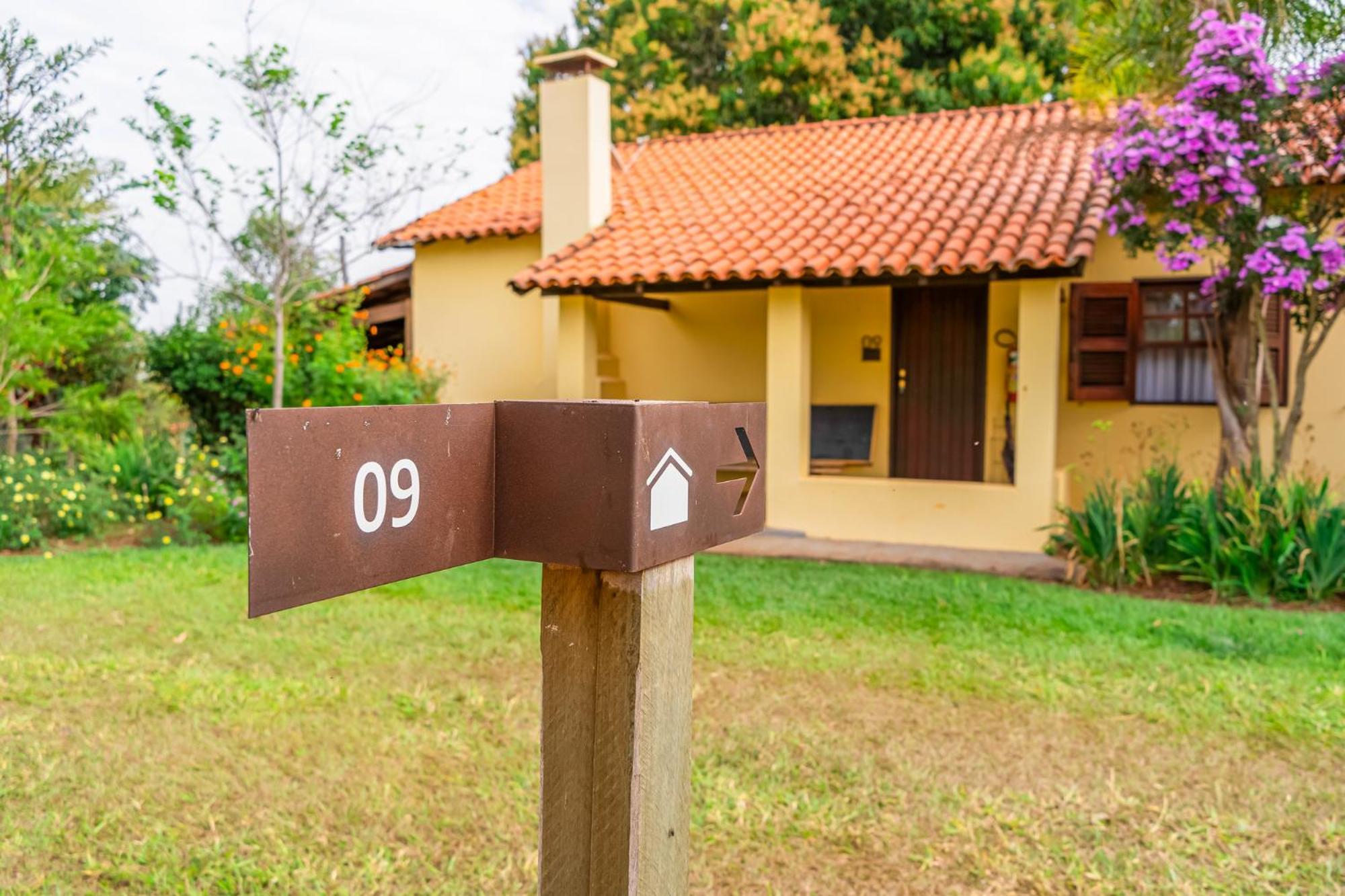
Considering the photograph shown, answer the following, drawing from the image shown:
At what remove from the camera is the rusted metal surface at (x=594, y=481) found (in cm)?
157

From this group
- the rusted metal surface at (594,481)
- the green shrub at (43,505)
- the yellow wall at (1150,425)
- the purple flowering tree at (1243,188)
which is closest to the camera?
the rusted metal surface at (594,481)

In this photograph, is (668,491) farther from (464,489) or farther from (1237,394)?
(1237,394)

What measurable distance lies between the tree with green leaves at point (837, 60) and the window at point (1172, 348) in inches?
310

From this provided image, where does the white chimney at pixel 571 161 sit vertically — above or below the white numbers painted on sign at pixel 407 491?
above

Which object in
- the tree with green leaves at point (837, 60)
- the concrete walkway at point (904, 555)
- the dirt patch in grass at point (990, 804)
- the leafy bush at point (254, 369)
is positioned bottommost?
the dirt patch in grass at point (990, 804)

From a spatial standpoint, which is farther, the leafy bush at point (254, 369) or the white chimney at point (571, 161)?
the white chimney at point (571, 161)

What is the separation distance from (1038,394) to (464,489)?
8145 mm

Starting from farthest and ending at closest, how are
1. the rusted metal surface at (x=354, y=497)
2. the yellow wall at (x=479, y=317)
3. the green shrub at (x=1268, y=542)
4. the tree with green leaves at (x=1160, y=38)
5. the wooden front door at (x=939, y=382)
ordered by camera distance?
1. the yellow wall at (x=479, y=317)
2. the wooden front door at (x=939, y=382)
3. the tree with green leaves at (x=1160, y=38)
4. the green shrub at (x=1268, y=542)
5. the rusted metal surface at (x=354, y=497)

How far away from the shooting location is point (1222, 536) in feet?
24.1

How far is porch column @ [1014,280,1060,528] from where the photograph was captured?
898 centimetres

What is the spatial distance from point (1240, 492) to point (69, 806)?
693 cm

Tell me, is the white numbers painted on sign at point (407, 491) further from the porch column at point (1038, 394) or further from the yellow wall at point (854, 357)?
→ the yellow wall at point (854, 357)

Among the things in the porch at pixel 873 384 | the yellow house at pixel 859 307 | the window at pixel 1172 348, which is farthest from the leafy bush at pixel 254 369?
the window at pixel 1172 348

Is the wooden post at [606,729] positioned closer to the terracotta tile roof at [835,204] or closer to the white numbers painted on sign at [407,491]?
the white numbers painted on sign at [407,491]
